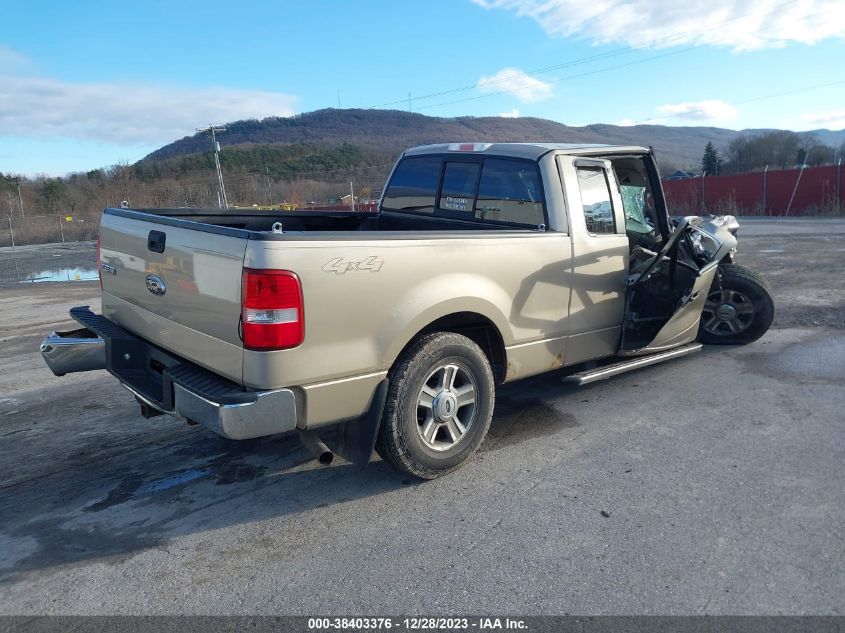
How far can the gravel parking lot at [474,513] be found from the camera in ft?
9.50

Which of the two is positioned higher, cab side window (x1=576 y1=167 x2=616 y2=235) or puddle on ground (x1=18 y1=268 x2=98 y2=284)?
cab side window (x1=576 y1=167 x2=616 y2=235)

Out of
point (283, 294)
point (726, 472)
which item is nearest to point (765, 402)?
point (726, 472)

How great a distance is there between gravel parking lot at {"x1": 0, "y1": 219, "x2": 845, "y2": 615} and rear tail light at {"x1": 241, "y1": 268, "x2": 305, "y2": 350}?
1.05 meters

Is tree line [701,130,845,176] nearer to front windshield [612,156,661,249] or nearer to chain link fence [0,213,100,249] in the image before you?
chain link fence [0,213,100,249]

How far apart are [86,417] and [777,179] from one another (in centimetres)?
3768

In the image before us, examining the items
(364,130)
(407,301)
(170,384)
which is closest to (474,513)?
(407,301)

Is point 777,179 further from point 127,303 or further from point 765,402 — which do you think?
point 127,303

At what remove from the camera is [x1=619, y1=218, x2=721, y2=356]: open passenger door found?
17.7 ft

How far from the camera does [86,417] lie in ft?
17.3

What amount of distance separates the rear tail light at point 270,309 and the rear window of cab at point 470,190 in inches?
87.3

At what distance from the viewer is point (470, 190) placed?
207 inches

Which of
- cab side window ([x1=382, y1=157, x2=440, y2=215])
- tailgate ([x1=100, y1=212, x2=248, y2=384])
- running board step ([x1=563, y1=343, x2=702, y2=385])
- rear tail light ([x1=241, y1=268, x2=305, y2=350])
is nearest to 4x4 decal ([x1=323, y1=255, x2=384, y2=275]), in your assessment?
rear tail light ([x1=241, y1=268, x2=305, y2=350])

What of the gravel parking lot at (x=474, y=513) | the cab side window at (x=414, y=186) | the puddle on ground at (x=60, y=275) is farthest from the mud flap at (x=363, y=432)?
the puddle on ground at (x=60, y=275)

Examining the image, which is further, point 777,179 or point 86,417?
point 777,179
